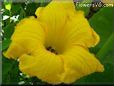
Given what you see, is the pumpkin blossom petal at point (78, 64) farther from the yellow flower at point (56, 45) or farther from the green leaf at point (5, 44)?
the green leaf at point (5, 44)

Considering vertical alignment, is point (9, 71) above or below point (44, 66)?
below

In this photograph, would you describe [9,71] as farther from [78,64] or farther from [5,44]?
[78,64]

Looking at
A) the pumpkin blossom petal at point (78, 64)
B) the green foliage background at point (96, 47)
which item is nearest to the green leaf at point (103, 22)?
the green foliage background at point (96, 47)

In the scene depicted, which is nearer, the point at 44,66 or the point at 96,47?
the point at 44,66

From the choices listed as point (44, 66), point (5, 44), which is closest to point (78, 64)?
point (44, 66)

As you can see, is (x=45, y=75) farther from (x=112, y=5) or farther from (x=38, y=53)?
(x=112, y=5)

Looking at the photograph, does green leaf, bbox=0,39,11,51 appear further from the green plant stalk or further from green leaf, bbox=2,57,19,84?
the green plant stalk
